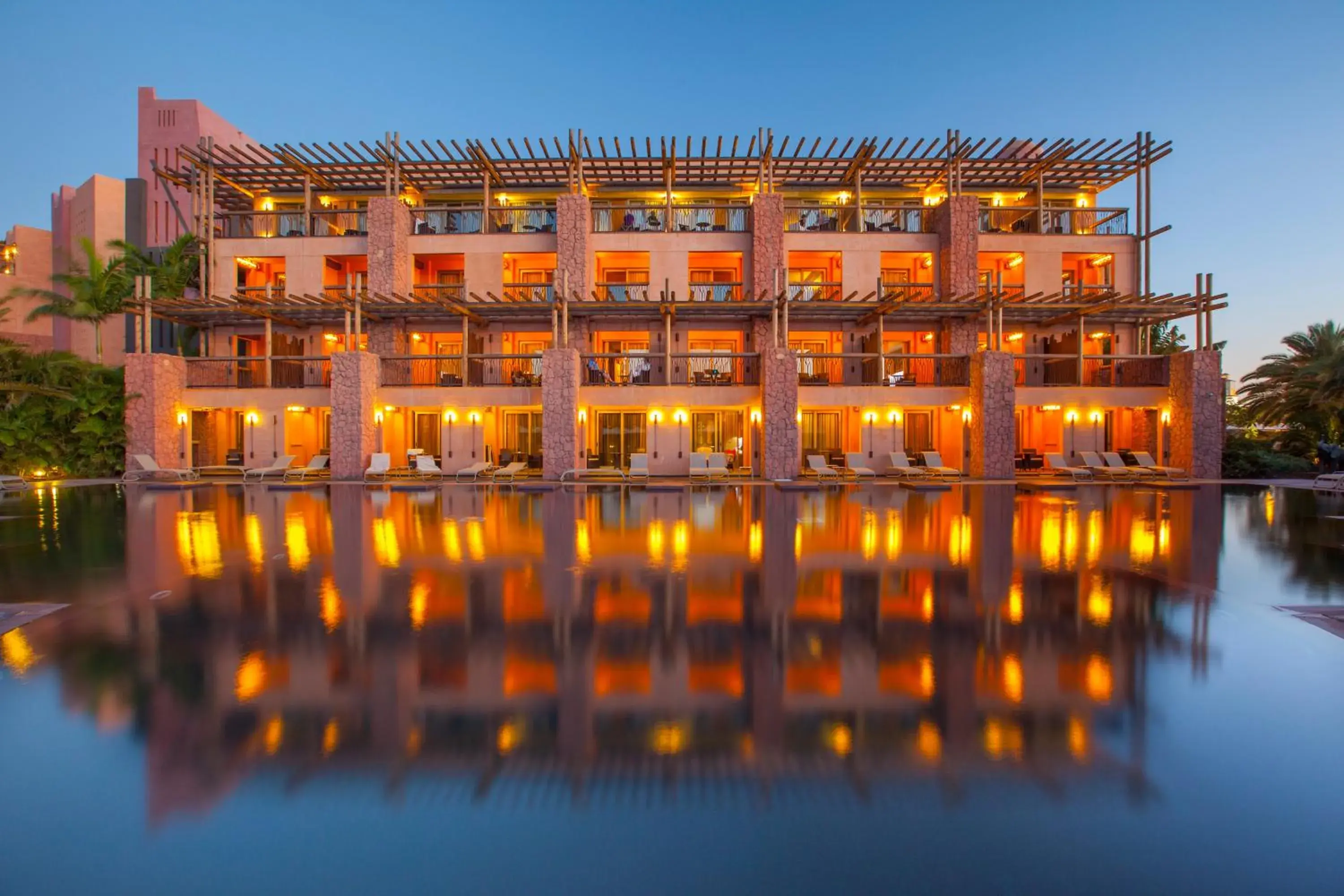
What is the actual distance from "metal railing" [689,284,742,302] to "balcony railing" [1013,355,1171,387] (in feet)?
33.3

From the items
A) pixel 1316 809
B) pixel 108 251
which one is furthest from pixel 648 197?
pixel 108 251

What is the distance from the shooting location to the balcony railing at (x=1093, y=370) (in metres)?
23.2

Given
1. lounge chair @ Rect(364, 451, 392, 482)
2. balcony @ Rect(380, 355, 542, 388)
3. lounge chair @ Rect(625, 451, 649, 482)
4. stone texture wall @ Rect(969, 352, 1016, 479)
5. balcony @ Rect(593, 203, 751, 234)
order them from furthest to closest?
balcony @ Rect(593, 203, 751, 234) < balcony @ Rect(380, 355, 542, 388) < stone texture wall @ Rect(969, 352, 1016, 479) < lounge chair @ Rect(364, 451, 392, 482) < lounge chair @ Rect(625, 451, 649, 482)

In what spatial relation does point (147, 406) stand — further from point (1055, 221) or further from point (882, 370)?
point (1055, 221)

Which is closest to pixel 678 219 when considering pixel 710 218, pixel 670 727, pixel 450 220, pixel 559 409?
pixel 710 218

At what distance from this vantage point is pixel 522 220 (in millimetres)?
26188

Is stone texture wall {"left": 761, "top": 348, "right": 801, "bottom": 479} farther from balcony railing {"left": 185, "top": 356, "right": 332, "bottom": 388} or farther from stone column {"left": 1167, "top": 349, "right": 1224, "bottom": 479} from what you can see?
balcony railing {"left": 185, "top": 356, "right": 332, "bottom": 388}

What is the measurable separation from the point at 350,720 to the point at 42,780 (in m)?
1.53

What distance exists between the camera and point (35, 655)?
17.1ft

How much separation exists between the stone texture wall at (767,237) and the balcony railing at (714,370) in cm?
261

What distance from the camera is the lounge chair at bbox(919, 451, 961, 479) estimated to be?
2133 cm

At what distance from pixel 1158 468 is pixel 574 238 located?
71.3ft

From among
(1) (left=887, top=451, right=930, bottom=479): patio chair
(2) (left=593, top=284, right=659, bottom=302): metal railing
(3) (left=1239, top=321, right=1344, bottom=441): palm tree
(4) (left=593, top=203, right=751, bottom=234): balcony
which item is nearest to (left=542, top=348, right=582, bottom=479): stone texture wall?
(2) (left=593, top=284, right=659, bottom=302): metal railing

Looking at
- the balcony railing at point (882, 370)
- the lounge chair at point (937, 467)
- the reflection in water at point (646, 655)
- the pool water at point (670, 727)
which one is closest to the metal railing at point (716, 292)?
the balcony railing at point (882, 370)
